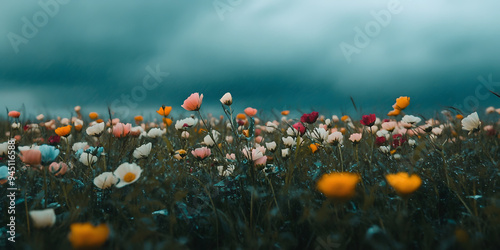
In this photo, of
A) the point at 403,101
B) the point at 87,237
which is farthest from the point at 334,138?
the point at 87,237

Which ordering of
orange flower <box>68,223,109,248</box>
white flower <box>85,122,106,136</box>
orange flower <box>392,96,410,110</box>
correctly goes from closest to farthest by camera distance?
orange flower <box>68,223,109,248</box> → white flower <box>85,122,106,136</box> → orange flower <box>392,96,410,110</box>

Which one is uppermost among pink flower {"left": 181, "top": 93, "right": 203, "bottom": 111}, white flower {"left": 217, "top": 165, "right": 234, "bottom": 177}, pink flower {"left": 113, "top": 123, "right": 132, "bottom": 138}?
pink flower {"left": 181, "top": 93, "right": 203, "bottom": 111}

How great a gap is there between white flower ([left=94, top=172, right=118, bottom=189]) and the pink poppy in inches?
9.3

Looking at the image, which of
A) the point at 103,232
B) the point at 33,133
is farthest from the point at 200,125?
the point at 103,232

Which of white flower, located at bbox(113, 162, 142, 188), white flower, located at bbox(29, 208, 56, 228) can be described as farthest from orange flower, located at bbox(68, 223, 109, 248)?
white flower, located at bbox(113, 162, 142, 188)

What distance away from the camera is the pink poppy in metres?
1.20

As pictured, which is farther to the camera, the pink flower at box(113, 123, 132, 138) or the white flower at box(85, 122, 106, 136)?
the white flower at box(85, 122, 106, 136)

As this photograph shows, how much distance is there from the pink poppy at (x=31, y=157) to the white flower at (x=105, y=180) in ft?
0.78

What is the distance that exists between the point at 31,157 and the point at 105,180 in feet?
0.96

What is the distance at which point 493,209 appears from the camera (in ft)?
3.08

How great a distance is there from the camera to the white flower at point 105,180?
1.34 meters

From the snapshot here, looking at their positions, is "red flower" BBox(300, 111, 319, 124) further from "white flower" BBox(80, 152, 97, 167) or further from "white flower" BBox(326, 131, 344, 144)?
"white flower" BBox(80, 152, 97, 167)

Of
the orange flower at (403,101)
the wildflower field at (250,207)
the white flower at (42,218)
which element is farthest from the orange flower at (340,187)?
the orange flower at (403,101)

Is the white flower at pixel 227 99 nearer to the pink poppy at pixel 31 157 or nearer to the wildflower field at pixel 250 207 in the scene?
the wildflower field at pixel 250 207
